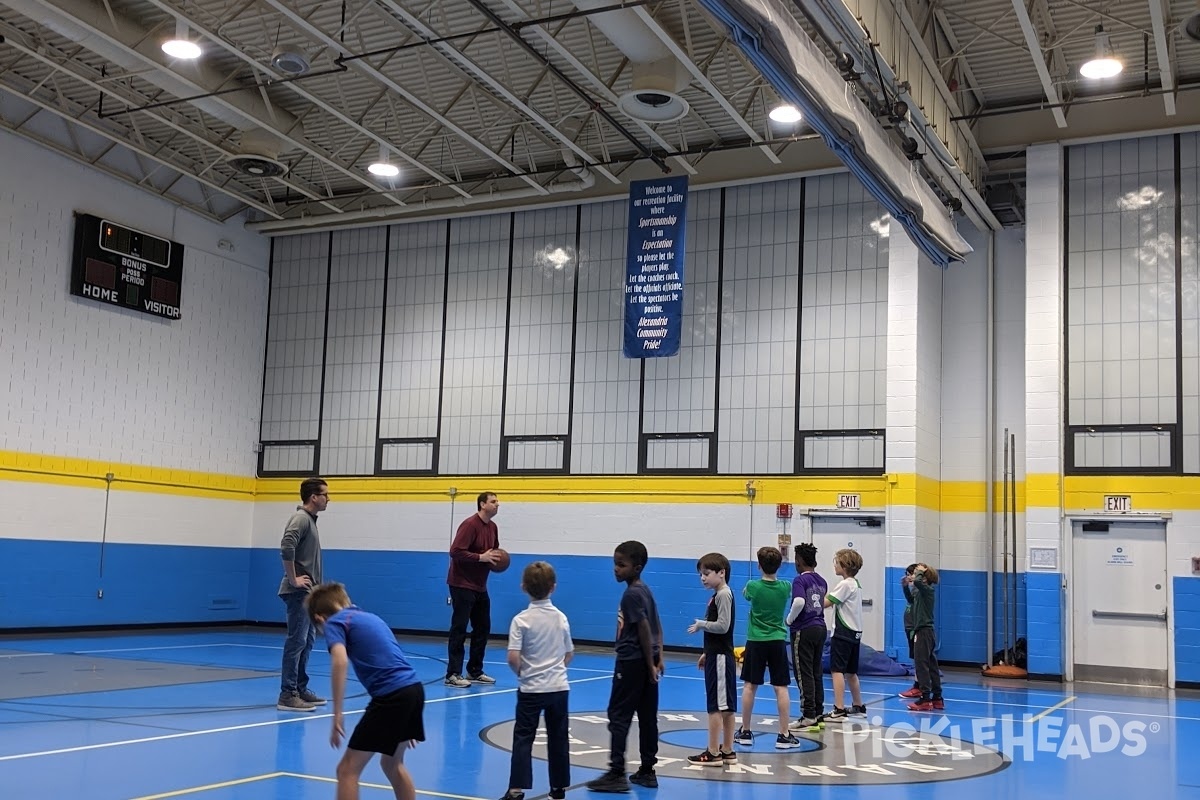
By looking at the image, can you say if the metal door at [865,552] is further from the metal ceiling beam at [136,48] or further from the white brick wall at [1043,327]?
the metal ceiling beam at [136,48]

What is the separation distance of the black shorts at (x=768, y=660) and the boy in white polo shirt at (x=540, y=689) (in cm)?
279

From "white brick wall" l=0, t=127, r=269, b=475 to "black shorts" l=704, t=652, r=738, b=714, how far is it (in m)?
14.2

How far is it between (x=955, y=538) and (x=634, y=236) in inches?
276

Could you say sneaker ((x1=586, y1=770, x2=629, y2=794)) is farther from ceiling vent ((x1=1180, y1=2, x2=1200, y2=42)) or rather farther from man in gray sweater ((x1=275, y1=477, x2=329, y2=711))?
ceiling vent ((x1=1180, y1=2, x2=1200, y2=42))

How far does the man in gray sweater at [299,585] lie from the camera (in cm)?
1046

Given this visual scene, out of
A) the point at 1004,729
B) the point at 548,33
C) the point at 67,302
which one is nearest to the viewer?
the point at 1004,729

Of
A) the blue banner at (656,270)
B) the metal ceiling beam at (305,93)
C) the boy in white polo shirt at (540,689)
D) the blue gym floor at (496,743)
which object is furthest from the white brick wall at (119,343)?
the boy in white polo shirt at (540,689)

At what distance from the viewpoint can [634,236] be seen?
18.6 m

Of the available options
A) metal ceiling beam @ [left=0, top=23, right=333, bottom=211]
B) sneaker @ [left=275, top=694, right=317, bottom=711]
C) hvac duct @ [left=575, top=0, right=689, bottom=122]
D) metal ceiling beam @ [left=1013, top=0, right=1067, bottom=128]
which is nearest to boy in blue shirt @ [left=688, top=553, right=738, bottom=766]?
sneaker @ [left=275, top=694, right=317, bottom=711]

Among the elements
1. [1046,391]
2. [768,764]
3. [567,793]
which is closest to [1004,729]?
[768,764]

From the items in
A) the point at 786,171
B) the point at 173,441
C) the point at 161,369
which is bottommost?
the point at 173,441

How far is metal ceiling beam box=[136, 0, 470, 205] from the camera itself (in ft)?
48.1

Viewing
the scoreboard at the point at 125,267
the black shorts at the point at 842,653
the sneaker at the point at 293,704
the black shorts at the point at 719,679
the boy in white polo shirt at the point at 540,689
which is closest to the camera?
the boy in white polo shirt at the point at 540,689

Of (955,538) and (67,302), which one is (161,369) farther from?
(955,538)
